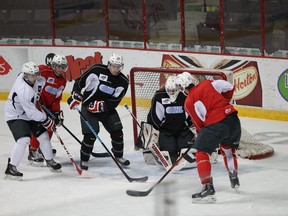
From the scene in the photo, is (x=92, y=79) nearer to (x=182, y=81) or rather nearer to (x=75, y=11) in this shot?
(x=182, y=81)

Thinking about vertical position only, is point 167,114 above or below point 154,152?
above

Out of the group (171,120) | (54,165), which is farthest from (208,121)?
(54,165)

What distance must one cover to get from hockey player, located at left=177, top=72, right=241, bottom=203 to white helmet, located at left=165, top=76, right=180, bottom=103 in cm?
70

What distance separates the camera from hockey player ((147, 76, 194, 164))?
713 cm

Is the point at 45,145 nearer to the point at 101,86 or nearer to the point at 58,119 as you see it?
the point at 58,119

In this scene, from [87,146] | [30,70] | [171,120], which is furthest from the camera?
[87,146]

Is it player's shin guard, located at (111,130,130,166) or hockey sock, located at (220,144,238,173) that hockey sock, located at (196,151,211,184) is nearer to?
hockey sock, located at (220,144,238,173)

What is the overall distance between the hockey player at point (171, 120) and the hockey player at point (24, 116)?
2.85ft

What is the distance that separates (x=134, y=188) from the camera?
6785 millimetres

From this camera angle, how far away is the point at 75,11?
10.8 m

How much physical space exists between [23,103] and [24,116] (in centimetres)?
19

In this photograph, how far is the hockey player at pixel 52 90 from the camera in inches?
291

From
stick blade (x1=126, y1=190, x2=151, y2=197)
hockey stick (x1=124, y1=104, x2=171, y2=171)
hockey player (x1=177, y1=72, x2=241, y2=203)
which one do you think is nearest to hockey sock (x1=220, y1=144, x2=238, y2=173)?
hockey player (x1=177, y1=72, x2=241, y2=203)

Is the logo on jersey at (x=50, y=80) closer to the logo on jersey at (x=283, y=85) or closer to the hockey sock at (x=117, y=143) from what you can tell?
the hockey sock at (x=117, y=143)
